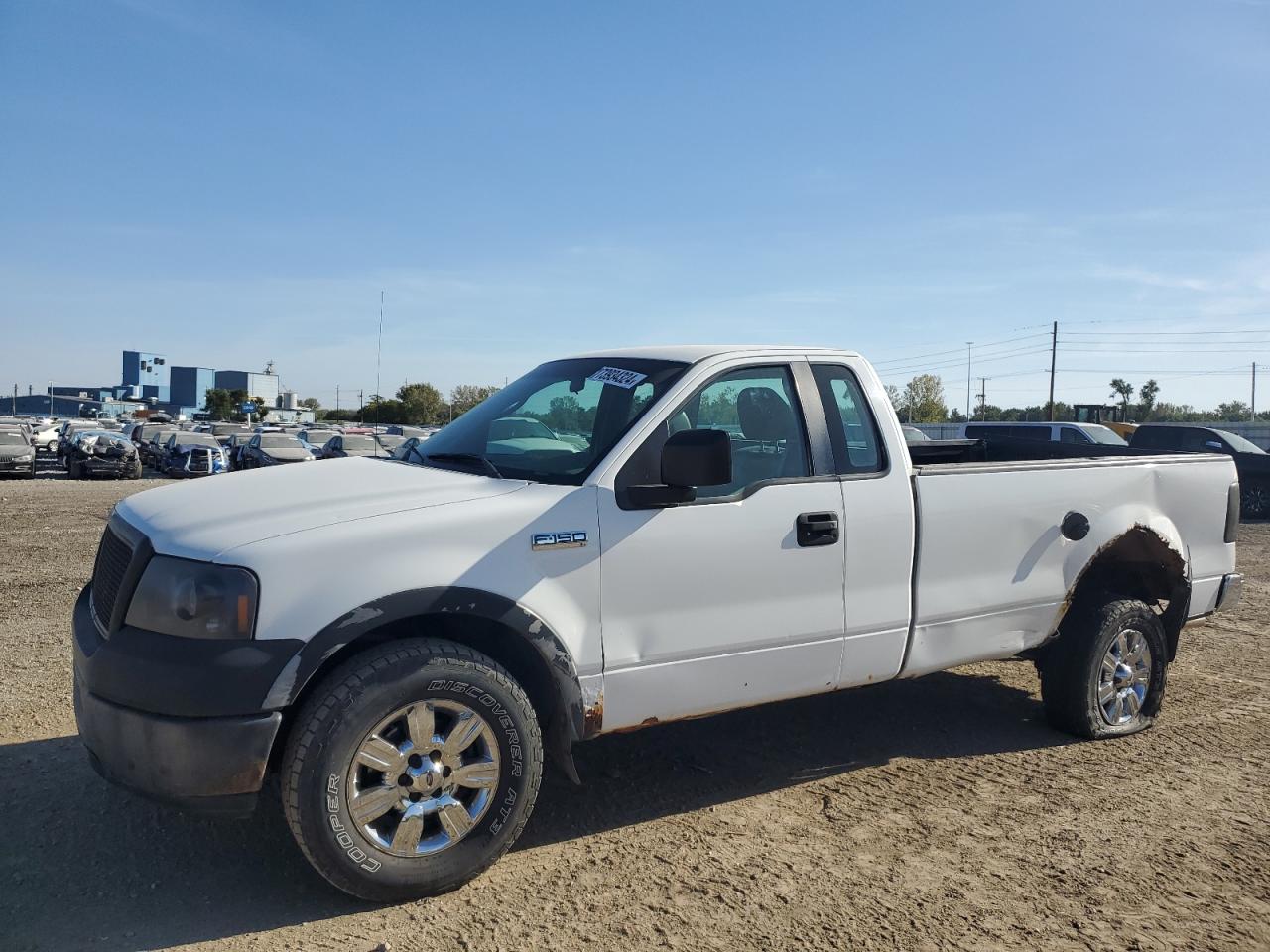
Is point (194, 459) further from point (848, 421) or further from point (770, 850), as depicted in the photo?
point (770, 850)

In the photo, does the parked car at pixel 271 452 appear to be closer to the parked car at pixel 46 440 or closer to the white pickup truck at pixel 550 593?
the parked car at pixel 46 440

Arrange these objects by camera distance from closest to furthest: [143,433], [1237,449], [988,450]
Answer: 1. [988,450]
2. [1237,449]
3. [143,433]

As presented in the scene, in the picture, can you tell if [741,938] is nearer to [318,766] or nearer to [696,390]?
[318,766]

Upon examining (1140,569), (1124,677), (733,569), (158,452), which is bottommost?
(158,452)

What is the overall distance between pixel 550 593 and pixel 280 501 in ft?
3.44

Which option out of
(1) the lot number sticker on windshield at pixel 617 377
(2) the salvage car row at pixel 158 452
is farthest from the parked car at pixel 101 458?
(1) the lot number sticker on windshield at pixel 617 377

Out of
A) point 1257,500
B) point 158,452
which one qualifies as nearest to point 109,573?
point 1257,500

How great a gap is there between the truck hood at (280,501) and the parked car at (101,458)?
2576 cm

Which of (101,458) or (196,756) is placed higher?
(196,756)

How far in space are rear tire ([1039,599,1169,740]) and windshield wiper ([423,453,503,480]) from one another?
125 inches

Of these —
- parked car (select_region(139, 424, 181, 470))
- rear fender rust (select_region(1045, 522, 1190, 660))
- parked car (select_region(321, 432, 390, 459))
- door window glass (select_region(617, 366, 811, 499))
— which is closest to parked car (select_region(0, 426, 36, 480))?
parked car (select_region(321, 432, 390, 459))

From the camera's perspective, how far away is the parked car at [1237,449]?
60.7ft

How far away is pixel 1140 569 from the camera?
5.56 metres

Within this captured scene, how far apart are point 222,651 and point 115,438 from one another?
28.3 m
